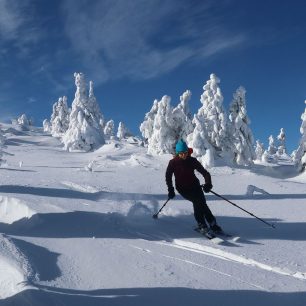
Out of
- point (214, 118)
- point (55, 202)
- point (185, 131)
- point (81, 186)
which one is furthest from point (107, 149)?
point (55, 202)

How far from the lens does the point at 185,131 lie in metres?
44.6

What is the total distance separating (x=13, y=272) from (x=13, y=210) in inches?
194

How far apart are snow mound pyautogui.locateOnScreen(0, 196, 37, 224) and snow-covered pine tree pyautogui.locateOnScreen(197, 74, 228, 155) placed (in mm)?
29041

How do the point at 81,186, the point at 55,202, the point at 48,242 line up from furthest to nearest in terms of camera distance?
the point at 81,186, the point at 55,202, the point at 48,242

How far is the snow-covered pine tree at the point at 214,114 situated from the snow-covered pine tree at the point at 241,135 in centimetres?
106

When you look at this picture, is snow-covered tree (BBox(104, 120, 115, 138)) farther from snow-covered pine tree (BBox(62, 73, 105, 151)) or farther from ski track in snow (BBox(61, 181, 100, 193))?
ski track in snow (BBox(61, 181, 100, 193))

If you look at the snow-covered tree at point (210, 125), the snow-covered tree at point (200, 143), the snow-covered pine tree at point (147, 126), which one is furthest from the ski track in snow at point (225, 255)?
the snow-covered pine tree at point (147, 126)

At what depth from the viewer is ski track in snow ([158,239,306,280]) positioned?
553 cm

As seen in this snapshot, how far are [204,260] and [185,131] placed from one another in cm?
3874

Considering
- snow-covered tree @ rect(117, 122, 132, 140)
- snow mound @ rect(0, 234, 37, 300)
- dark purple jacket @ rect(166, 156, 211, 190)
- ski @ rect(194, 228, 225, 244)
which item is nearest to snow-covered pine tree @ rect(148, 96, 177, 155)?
dark purple jacket @ rect(166, 156, 211, 190)

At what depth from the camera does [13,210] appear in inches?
395

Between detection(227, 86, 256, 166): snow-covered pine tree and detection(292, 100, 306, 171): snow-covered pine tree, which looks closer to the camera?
detection(292, 100, 306, 171): snow-covered pine tree

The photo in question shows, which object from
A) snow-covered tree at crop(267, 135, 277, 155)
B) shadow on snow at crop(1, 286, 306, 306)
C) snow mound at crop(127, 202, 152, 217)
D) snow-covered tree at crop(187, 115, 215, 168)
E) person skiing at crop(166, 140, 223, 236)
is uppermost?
snow-covered tree at crop(267, 135, 277, 155)

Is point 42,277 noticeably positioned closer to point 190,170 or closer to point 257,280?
point 257,280
